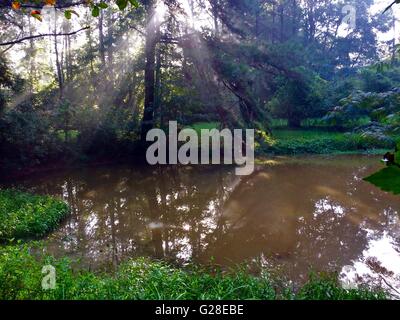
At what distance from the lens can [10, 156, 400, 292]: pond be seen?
575 cm

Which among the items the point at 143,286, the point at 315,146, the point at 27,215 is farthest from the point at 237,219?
the point at 315,146

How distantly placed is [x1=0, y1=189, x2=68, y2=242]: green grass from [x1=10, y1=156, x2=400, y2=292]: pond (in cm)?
26

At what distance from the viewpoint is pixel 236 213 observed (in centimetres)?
824

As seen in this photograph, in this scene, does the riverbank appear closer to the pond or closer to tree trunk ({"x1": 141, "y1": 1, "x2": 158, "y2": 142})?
the pond

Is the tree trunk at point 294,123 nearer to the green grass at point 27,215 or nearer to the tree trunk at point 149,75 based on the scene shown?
the tree trunk at point 149,75

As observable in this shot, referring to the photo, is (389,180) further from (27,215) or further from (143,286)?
(27,215)

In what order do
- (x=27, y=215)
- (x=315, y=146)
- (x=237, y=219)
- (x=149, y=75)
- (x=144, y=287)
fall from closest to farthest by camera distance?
(x=144, y=287) < (x=27, y=215) < (x=237, y=219) < (x=149, y=75) < (x=315, y=146)

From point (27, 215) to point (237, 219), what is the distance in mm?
4069

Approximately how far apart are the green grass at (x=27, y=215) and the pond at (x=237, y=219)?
0.85 feet

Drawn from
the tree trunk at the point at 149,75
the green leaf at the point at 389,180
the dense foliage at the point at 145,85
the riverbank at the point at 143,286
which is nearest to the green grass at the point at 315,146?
the dense foliage at the point at 145,85

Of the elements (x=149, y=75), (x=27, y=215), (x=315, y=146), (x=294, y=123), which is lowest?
(x=27, y=215)

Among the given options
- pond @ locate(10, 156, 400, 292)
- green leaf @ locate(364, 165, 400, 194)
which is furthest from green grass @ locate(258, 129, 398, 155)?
green leaf @ locate(364, 165, 400, 194)

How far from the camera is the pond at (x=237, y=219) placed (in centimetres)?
575

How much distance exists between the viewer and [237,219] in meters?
7.82
